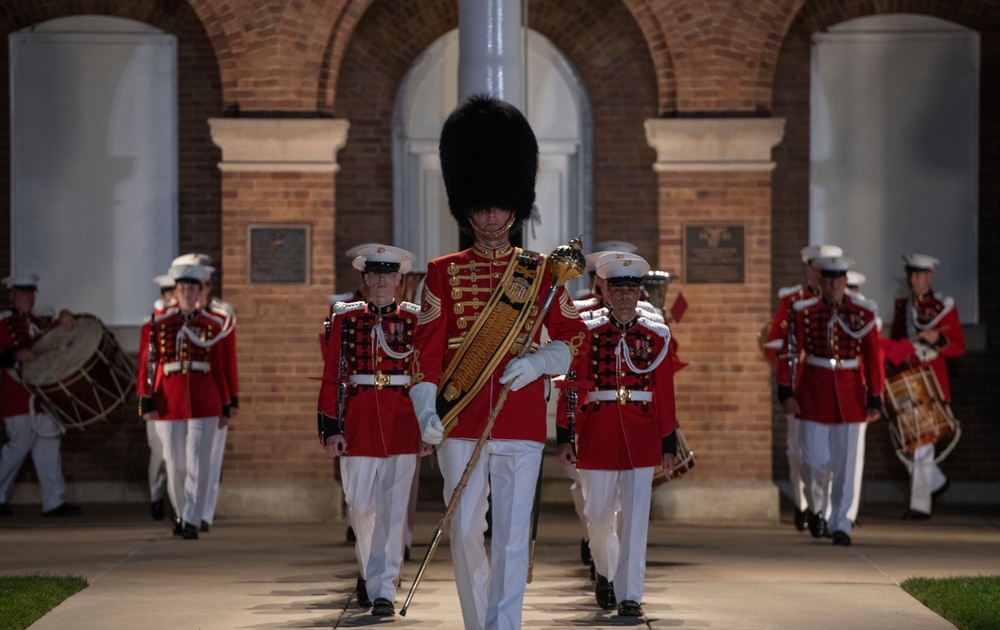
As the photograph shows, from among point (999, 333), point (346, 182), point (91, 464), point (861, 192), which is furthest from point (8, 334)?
point (999, 333)

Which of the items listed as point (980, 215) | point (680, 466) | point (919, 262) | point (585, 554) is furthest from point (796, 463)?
point (980, 215)

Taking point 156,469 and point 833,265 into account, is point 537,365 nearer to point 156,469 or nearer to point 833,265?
point 833,265

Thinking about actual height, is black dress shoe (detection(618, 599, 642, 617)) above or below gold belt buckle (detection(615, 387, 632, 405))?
below

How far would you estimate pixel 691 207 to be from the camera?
13211mm

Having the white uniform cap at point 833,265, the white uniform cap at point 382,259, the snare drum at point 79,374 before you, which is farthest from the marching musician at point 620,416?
the snare drum at point 79,374

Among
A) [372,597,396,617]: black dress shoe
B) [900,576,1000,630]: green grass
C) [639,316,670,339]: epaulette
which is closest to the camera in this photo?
[900,576,1000,630]: green grass

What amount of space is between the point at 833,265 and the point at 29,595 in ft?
19.6

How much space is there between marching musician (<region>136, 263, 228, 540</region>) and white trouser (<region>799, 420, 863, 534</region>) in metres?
4.23

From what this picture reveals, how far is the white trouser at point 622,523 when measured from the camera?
8.47 metres

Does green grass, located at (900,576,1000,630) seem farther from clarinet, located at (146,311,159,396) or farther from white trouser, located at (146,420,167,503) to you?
white trouser, located at (146,420,167,503)

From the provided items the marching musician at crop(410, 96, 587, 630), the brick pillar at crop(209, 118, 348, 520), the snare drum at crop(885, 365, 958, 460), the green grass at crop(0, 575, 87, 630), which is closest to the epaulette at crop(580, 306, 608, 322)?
the marching musician at crop(410, 96, 587, 630)

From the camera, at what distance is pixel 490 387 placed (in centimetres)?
699

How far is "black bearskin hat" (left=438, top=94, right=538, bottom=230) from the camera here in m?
7.30

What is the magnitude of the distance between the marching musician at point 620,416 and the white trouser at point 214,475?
439 centimetres
